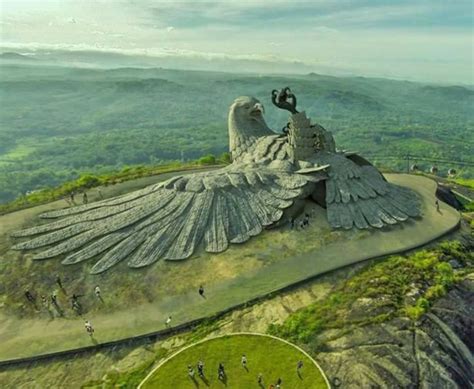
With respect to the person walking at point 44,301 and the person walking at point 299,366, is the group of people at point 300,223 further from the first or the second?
the person walking at point 44,301

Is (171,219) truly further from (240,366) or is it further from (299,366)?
(299,366)

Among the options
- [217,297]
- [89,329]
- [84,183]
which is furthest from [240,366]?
[84,183]

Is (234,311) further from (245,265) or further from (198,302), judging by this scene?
(245,265)

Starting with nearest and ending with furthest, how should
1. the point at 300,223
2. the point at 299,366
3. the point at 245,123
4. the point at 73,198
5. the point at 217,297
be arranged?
1. the point at 299,366
2. the point at 217,297
3. the point at 300,223
4. the point at 73,198
5. the point at 245,123

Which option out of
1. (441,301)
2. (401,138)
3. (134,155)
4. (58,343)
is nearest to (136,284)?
(58,343)

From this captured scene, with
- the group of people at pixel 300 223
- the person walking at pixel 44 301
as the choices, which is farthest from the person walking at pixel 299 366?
the person walking at pixel 44 301

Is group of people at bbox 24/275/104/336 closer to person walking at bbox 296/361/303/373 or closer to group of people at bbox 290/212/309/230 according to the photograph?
person walking at bbox 296/361/303/373
